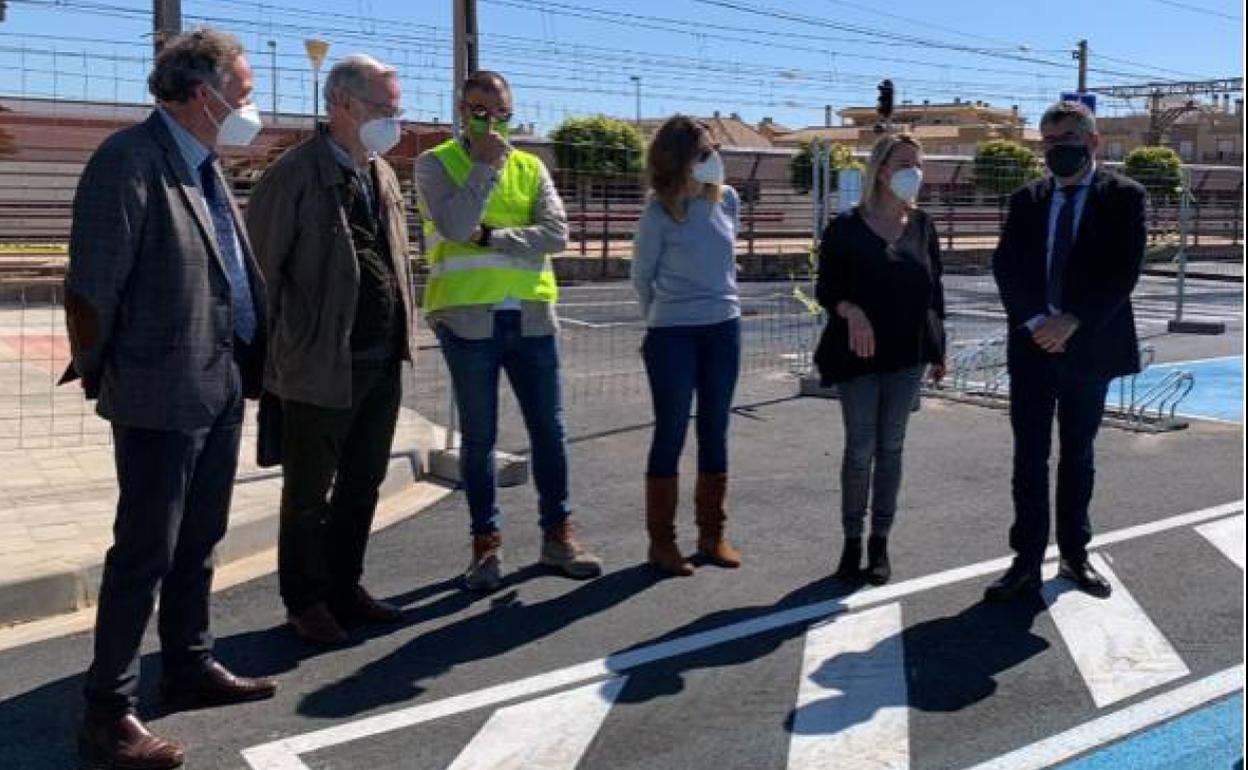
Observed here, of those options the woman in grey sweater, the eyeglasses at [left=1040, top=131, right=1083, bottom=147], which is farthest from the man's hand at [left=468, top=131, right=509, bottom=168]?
the eyeglasses at [left=1040, top=131, right=1083, bottom=147]

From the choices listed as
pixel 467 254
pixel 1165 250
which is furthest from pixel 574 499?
pixel 1165 250

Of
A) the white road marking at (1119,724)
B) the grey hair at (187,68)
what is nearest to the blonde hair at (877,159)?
the white road marking at (1119,724)

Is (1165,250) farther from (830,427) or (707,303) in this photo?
(707,303)

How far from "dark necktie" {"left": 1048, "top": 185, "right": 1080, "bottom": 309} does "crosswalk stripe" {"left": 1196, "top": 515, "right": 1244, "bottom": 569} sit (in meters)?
1.57

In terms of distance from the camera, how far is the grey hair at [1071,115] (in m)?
5.05

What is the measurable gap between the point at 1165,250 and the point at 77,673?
2838 centimetres

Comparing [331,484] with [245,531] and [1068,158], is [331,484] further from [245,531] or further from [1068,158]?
[1068,158]

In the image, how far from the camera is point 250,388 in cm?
407

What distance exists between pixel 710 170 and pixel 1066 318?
5.09ft

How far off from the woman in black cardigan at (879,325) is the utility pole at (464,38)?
286cm

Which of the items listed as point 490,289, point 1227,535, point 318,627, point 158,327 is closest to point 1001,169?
point 1227,535

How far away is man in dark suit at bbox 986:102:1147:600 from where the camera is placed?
504 cm

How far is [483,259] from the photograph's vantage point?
16.8 ft

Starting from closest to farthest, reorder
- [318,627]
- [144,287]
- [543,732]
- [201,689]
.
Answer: [144,287]
[543,732]
[201,689]
[318,627]
